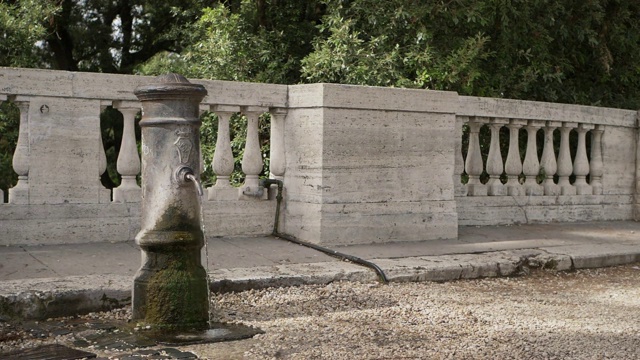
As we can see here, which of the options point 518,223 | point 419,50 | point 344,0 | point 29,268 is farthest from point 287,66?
point 29,268

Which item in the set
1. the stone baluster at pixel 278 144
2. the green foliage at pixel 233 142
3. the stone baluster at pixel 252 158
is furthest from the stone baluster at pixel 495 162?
the green foliage at pixel 233 142

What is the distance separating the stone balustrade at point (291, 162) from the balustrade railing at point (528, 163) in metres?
0.03

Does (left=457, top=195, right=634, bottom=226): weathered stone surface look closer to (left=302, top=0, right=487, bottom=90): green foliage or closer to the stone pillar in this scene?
(left=302, top=0, right=487, bottom=90): green foliage

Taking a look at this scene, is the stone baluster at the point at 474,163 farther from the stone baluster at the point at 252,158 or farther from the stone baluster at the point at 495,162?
the stone baluster at the point at 252,158

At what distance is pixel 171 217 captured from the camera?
16.0ft

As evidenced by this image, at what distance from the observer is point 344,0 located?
11039 millimetres

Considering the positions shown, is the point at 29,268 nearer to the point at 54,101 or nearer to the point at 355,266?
the point at 54,101

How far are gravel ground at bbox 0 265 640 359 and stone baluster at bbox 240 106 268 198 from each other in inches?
61.8

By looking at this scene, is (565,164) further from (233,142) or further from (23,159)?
(23,159)

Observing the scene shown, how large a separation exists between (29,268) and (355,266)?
7.54ft

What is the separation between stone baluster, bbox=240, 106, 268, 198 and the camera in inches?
289

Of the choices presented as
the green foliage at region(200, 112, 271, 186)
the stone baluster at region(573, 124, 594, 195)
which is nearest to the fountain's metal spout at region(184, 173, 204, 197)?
the green foliage at region(200, 112, 271, 186)

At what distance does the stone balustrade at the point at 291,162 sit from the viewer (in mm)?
6367

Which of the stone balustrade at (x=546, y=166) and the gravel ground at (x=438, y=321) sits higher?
the stone balustrade at (x=546, y=166)
